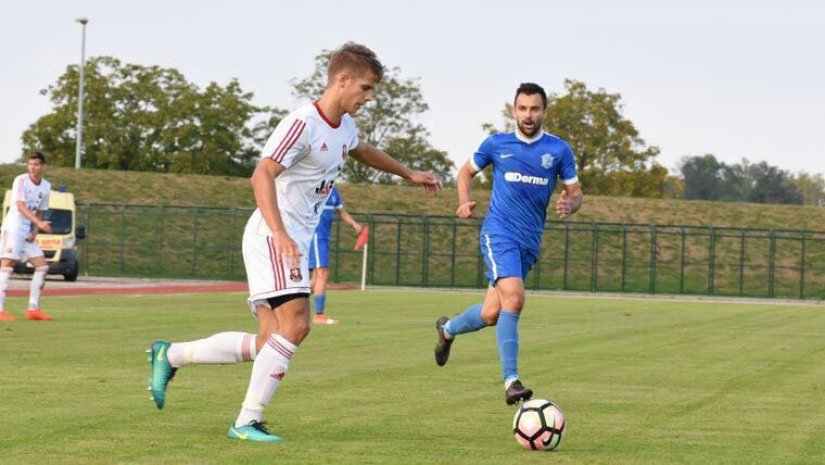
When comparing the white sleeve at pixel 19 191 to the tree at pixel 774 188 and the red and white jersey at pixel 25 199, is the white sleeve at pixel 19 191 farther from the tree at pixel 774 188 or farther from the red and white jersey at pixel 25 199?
the tree at pixel 774 188

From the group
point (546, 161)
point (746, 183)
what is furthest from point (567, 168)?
point (746, 183)

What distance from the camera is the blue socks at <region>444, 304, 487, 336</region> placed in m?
11.5

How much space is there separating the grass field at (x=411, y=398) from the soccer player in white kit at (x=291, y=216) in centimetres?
40

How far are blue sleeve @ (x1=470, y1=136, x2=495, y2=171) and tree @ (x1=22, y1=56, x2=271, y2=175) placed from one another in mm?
76596

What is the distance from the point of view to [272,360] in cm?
804

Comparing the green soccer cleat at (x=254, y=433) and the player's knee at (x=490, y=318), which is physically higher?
the player's knee at (x=490, y=318)

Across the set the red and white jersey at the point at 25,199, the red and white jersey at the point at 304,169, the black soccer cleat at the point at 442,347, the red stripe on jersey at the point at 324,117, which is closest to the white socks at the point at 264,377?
the red and white jersey at the point at 304,169

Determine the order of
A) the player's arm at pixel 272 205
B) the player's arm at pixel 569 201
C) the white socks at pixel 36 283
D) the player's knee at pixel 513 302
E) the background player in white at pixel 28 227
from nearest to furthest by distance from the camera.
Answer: the player's arm at pixel 272 205 < the player's knee at pixel 513 302 < the player's arm at pixel 569 201 < the background player in white at pixel 28 227 < the white socks at pixel 36 283

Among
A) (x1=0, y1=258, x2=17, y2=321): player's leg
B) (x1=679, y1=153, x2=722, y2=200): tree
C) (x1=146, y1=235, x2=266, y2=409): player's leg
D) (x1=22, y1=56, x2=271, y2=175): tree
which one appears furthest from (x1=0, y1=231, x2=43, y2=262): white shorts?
(x1=679, y1=153, x2=722, y2=200): tree

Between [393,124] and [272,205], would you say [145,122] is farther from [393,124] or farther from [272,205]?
[272,205]

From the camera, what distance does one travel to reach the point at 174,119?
8800 cm

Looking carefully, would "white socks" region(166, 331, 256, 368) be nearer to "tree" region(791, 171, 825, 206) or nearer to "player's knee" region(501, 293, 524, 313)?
"player's knee" region(501, 293, 524, 313)

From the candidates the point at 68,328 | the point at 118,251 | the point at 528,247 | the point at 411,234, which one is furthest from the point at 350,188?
the point at 528,247

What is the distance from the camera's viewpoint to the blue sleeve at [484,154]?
1105 cm
